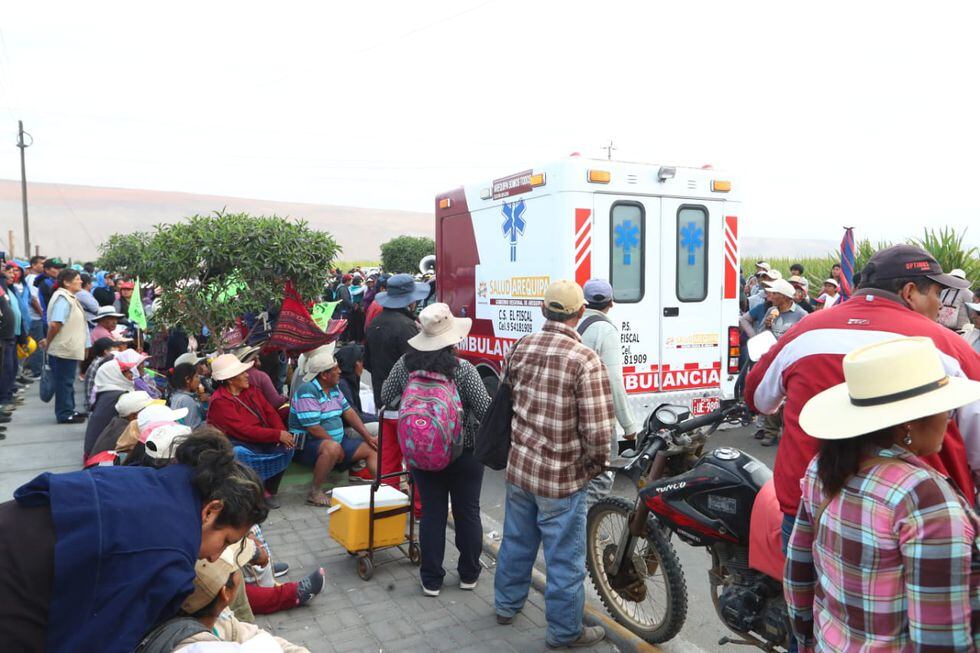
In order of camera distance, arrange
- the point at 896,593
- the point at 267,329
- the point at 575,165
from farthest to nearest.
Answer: the point at 267,329, the point at 575,165, the point at 896,593

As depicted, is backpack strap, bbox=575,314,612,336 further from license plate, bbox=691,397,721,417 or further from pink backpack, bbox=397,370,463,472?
license plate, bbox=691,397,721,417

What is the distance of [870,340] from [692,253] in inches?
168

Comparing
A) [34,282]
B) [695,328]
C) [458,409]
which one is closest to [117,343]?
[458,409]

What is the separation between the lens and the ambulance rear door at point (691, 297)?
259 inches

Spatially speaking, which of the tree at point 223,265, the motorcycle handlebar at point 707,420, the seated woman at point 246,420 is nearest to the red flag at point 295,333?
the tree at point 223,265

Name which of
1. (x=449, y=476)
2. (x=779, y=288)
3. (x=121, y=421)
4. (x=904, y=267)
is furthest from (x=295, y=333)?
(x=904, y=267)

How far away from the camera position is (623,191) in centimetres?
635

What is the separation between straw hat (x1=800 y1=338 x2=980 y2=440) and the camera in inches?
69.9

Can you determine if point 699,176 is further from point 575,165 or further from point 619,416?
point 619,416

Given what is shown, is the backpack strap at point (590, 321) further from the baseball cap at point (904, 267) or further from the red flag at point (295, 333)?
the red flag at point (295, 333)

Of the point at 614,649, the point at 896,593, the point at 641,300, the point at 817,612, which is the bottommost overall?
the point at 614,649

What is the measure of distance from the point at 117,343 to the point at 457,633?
5236 mm

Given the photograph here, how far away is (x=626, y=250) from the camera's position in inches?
253

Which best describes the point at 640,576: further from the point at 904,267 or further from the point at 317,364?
the point at 317,364
